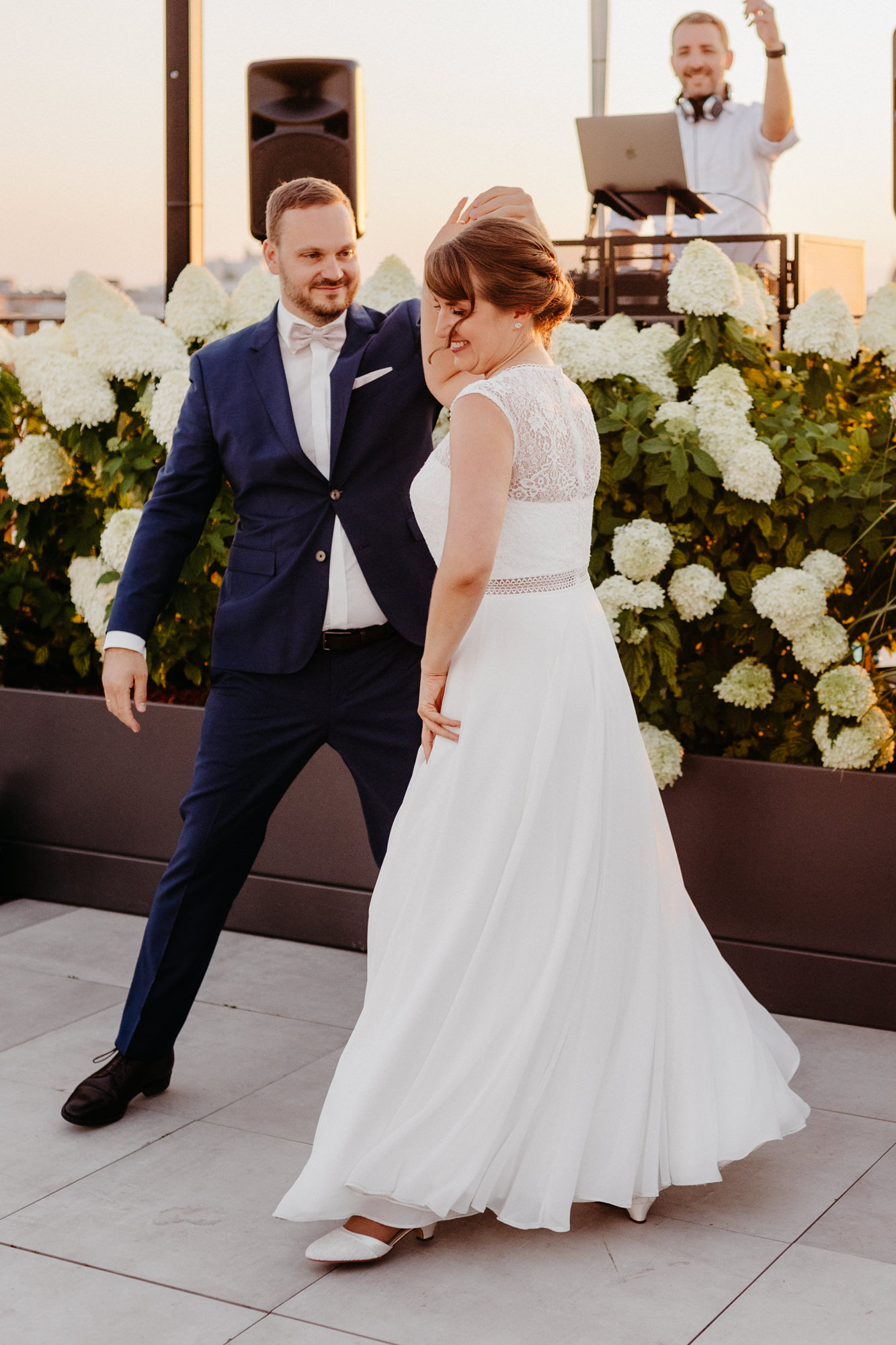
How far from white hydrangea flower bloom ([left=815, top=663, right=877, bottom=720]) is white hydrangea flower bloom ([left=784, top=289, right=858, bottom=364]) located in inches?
34.7

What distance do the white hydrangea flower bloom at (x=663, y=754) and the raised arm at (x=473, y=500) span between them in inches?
53.9

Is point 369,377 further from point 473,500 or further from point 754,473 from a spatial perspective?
point 754,473

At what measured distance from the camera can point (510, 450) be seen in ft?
7.84

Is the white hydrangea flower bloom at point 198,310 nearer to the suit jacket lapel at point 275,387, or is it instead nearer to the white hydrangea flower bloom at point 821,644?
the suit jacket lapel at point 275,387

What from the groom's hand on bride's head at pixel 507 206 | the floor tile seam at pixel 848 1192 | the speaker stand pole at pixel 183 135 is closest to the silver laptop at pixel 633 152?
the speaker stand pole at pixel 183 135

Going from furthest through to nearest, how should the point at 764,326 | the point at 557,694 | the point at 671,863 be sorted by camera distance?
the point at 764,326 < the point at 671,863 < the point at 557,694

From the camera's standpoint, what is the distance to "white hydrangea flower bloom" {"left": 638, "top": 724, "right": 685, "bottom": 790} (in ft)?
12.0

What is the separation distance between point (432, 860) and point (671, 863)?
0.50 m

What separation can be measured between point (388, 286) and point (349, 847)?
1.66 meters

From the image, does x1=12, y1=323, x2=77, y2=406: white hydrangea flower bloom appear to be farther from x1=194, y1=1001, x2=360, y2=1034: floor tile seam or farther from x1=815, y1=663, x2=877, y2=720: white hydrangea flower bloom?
x1=815, y1=663, x2=877, y2=720: white hydrangea flower bloom

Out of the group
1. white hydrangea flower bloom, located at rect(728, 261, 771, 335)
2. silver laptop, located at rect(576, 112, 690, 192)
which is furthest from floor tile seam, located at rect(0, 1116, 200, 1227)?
silver laptop, located at rect(576, 112, 690, 192)

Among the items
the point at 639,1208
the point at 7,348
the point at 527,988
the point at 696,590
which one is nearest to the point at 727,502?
the point at 696,590

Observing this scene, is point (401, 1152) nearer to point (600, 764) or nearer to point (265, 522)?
point (600, 764)

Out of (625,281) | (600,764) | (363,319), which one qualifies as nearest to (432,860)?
(600,764)
